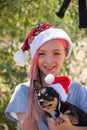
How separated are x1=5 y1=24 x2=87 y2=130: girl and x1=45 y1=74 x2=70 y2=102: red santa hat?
0.07m

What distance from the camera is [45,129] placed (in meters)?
2.37

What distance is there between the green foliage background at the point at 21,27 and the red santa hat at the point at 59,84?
57.1 inches

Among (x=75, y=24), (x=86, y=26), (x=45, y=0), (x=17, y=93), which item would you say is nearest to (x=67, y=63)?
(x=75, y=24)

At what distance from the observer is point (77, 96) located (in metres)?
2.42

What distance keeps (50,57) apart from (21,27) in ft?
5.58

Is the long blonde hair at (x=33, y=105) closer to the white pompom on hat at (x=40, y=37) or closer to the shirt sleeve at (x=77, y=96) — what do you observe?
the white pompom on hat at (x=40, y=37)

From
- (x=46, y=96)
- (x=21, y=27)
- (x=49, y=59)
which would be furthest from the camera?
(x=21, y=27)

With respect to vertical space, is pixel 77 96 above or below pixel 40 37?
below

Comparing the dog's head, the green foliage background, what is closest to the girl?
the dog's head

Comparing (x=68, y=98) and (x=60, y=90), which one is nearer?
(x=60, y=90)

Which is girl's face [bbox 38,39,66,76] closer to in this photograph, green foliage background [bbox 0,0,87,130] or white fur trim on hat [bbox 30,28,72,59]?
white fur trim on hat [bbox 30,28,72,59]

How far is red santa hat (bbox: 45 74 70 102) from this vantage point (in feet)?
7.30

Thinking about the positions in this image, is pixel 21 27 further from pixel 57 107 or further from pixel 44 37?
pixel 57 107

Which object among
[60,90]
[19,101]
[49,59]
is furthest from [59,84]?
[19,101]
